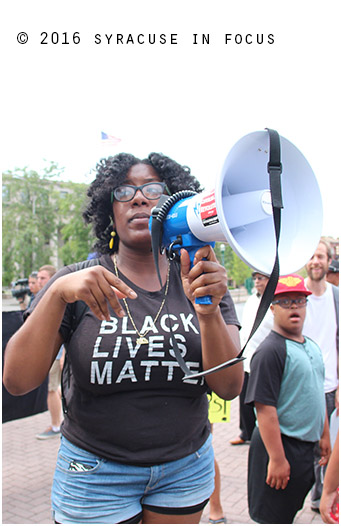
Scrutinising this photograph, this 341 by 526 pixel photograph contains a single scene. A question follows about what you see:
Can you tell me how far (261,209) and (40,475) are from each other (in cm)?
387

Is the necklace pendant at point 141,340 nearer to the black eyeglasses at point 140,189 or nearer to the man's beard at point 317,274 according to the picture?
the black eyeglasses at point 140,189

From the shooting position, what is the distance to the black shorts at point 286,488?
7.86 feet

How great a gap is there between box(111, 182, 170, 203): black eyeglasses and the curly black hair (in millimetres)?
52

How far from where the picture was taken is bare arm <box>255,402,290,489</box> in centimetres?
234

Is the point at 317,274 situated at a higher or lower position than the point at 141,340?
higher

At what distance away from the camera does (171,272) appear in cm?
197

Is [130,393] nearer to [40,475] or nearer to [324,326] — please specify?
[324,326]

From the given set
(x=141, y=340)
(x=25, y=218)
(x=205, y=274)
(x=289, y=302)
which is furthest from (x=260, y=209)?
(x=25, y=218)

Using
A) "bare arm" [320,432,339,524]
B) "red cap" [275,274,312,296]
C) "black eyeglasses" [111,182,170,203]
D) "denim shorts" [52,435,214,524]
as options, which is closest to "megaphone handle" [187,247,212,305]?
"black eyeglasses" [111,182,170,203]

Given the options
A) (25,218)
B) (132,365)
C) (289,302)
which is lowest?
(132,365)

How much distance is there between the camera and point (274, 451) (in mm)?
2344

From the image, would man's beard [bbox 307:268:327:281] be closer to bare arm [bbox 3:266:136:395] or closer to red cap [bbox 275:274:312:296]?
red cap [bbox 275:274:312:296]

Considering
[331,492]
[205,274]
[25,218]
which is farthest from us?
[25,218]

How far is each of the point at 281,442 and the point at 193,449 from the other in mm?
839
